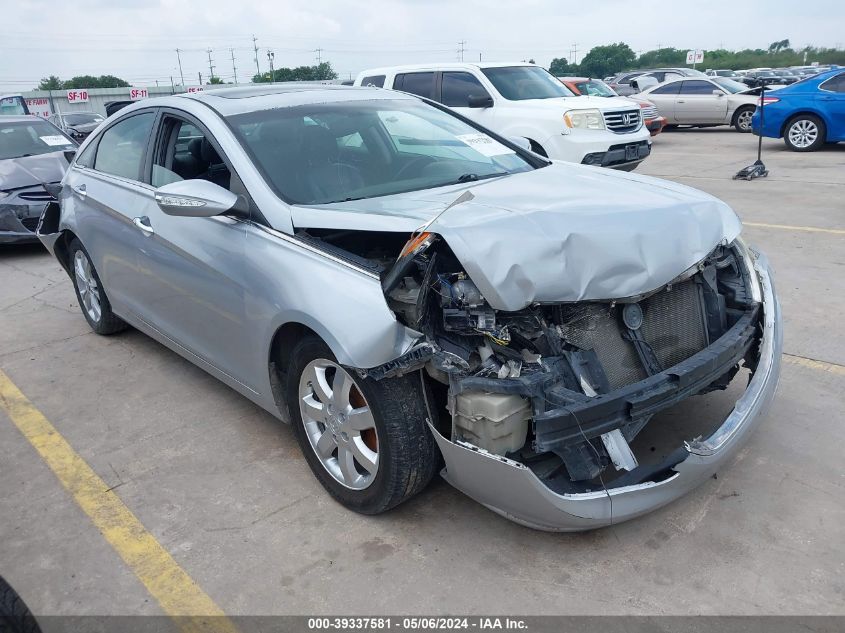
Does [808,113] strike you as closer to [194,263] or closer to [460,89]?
[460,89]

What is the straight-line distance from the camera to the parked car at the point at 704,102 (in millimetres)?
17656

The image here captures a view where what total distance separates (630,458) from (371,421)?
0.98 m

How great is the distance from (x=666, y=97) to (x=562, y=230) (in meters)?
17.6

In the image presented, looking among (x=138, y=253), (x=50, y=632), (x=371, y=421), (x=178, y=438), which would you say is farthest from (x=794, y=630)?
(x=138, y=253)

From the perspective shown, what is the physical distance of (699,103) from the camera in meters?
18.1

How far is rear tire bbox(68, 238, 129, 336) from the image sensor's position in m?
5.09

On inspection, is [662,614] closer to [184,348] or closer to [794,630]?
[794,630]

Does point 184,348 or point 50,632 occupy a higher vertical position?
point 184,348

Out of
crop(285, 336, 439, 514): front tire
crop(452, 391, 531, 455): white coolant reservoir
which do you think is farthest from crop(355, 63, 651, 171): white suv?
crop(452, 391, 531, 455): white coolant reservoir

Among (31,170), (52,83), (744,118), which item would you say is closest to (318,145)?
(31,170)

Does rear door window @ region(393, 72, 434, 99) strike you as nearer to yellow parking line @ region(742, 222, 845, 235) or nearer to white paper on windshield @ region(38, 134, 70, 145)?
white paper on windshield @ region(38, 134, 70, 145)

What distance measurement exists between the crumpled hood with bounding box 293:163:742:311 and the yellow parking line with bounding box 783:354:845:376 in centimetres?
136

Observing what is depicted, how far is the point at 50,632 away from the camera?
2533 millimetres

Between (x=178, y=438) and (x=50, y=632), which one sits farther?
(x=178, y=438)
